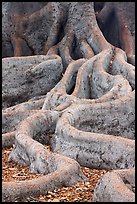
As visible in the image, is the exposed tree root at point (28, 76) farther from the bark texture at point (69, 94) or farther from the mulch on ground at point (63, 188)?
the mulch on ground at point (63, 188)

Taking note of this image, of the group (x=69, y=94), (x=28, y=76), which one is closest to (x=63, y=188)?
(x=69, y=94)

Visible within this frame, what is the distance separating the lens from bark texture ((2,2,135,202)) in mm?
5684

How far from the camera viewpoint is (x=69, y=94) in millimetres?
10359

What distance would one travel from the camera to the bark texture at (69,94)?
5684mm

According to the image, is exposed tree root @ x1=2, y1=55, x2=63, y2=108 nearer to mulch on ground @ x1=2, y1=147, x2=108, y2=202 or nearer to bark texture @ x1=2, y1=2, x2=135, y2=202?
bark texture @ x1=2, y1=2, x2=135, y2=202

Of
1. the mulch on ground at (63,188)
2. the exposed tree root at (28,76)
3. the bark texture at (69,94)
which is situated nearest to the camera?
the mulch on ground at (63,188)

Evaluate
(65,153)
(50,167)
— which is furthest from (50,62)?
(50,167)

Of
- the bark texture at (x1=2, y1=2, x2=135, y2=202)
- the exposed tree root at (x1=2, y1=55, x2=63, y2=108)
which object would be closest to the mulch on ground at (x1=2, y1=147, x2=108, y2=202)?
the bark texture at (x1=2, y1=2, x2=135, y2=202)

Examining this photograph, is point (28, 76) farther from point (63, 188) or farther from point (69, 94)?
point (63, 188)

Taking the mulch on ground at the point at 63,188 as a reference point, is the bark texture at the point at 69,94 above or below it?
above

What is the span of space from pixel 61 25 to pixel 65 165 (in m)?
7.71

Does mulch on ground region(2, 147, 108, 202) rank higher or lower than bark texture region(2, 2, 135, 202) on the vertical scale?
lower

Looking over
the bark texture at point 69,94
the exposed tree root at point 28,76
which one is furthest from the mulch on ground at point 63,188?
the exposed tree root at point 28,76

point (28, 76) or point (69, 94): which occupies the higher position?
point (28, 76)
